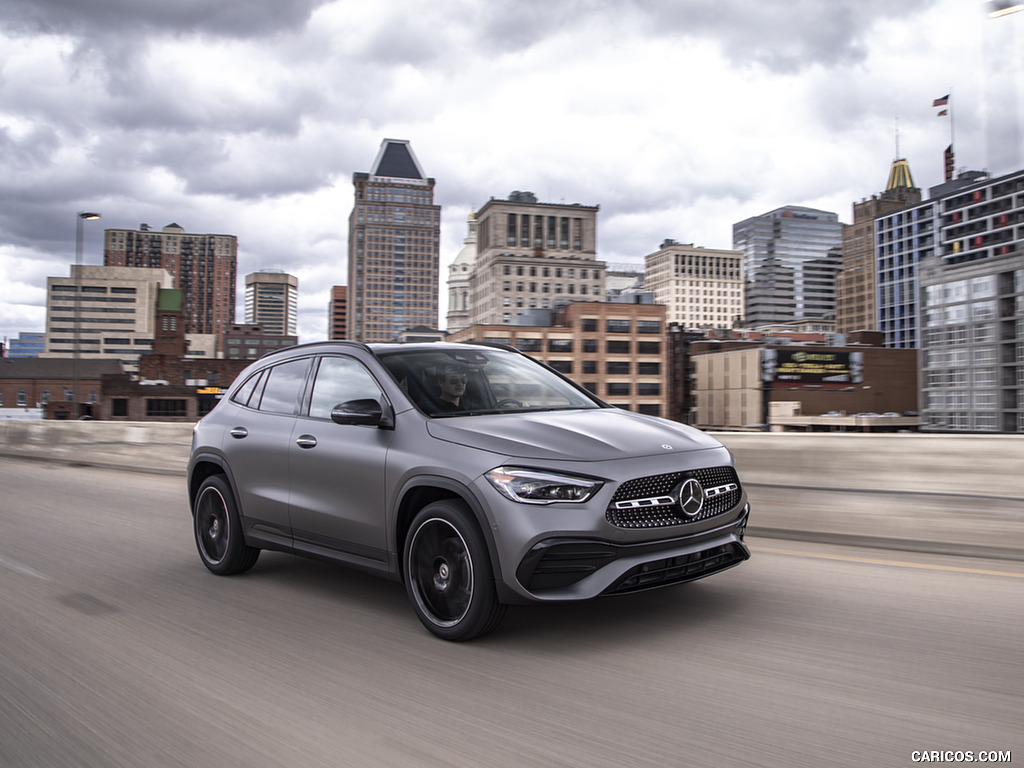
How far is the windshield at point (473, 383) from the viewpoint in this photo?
495 cm

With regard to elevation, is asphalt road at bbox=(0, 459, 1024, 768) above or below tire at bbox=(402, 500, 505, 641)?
below

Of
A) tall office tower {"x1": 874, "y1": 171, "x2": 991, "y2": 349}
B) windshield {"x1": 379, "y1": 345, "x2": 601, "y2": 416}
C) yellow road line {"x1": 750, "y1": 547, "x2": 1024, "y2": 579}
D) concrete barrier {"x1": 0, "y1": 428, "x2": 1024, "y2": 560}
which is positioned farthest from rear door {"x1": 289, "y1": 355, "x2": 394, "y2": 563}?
tall office tower {"x1": 874, "y1": 171, "x2": 991, "y2": 349}

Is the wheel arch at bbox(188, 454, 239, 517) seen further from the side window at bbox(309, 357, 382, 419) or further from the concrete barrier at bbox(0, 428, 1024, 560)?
the concrete barrier at bbox(0, 428, 1024, 560)

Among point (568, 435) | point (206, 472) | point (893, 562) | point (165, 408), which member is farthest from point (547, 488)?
point (165, 408)

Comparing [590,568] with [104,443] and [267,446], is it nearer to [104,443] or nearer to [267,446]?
[267,446]

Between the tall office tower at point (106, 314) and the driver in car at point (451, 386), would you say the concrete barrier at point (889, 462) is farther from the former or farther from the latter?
the tall office tower at point (106, 314)

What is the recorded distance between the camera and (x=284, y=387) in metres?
6.04

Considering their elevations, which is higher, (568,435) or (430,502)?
(568,435)

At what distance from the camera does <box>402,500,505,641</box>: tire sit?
4.20m

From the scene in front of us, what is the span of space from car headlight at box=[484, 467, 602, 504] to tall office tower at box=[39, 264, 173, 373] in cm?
20332

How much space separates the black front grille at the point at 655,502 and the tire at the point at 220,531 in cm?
330

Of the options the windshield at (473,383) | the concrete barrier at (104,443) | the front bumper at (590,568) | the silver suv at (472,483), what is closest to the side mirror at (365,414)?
the silver suv at (472,483)

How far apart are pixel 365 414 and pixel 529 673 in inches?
65.8

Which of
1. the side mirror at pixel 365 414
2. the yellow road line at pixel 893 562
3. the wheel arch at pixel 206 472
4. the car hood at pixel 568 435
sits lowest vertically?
the yellow road line at pixel 893 562
